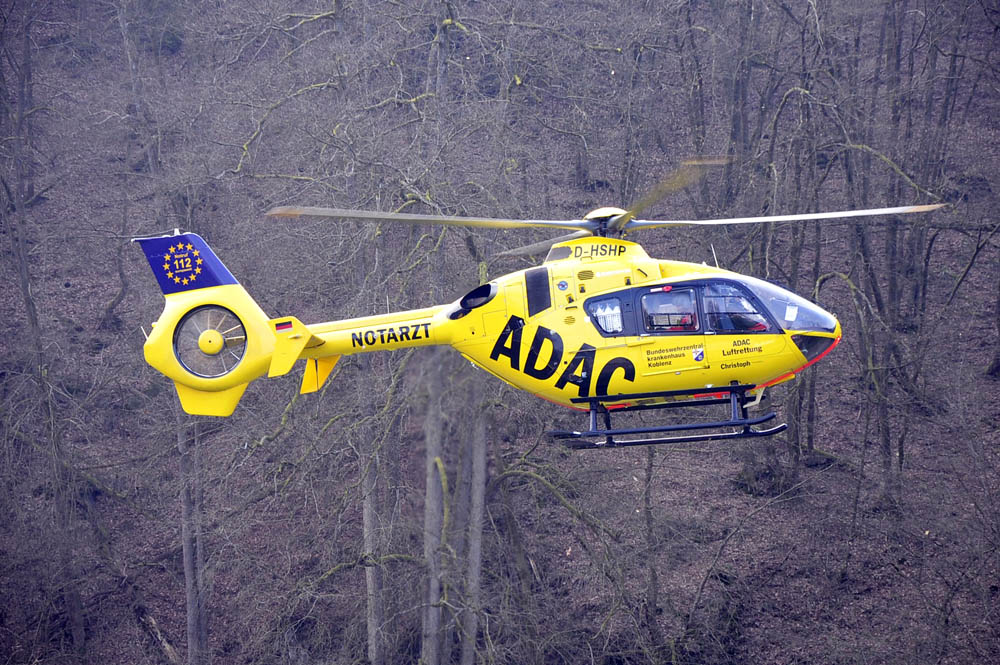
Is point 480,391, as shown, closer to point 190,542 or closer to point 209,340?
point 209,340

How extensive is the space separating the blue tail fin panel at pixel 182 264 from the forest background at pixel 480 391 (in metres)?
2.99

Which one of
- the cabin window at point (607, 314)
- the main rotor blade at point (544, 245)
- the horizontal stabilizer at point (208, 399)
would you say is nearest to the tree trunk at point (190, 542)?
the horizontal stabilizer at point (208, 399)

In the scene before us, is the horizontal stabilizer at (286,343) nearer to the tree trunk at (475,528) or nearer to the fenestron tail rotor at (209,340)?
the fenestron tail rotor at (209,340)

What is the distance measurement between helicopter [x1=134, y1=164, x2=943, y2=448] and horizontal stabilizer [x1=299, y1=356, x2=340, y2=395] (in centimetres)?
2

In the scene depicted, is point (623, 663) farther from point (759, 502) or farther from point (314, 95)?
point (314, 95)

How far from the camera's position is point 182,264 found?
1035 centimetres

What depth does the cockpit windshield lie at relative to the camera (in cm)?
993

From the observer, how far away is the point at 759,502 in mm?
17094

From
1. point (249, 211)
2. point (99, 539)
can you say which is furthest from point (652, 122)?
point (99, 539)

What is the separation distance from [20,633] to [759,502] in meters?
12.8

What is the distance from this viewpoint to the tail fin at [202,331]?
10.1 meters

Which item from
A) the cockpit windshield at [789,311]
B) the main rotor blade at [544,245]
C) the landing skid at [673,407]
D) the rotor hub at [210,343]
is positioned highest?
the main rotor blade at [544,245]

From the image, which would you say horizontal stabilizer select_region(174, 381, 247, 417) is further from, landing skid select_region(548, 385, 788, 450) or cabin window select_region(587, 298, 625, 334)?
cabin window select_region(587, 298, 625, 334)

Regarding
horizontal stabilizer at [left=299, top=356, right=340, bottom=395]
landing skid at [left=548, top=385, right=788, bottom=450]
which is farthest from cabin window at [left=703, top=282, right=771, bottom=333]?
horizontal stabilizer at [left=299, top=356, right=340, bottom=395]
